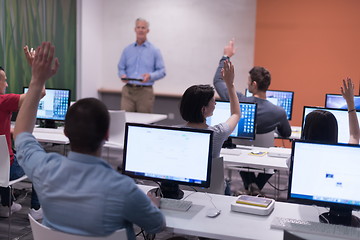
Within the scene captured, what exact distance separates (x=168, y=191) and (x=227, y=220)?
51 centimetres

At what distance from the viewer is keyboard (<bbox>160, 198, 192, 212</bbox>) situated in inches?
101

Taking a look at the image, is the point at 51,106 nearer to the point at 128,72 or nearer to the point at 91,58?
the point at 128,72

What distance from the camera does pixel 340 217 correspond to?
251cm

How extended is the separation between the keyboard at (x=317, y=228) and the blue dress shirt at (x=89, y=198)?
2.48 feet

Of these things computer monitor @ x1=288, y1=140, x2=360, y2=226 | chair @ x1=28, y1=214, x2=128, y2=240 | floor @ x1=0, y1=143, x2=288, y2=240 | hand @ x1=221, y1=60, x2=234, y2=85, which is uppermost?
hand @ x1=221, y1=60, x2=234, y2=85

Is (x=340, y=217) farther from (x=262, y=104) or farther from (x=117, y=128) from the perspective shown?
(x=117, y=128)

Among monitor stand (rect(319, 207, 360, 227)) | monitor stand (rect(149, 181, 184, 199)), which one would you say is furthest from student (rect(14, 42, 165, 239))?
monitor stand (rect(319, 207, 360, 227))

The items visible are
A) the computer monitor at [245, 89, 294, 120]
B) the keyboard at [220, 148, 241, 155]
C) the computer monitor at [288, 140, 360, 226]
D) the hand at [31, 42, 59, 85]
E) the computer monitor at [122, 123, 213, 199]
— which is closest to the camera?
the hand at [31, 42, 59, 85]

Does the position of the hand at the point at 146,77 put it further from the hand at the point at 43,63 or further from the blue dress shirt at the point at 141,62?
the hand at the point at 43,63

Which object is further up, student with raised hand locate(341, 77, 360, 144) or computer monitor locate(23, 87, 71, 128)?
student with raised hand locate(341, 77, 360, 144)

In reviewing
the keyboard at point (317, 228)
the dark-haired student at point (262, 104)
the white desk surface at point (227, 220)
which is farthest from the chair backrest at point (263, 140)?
the keyboard at point (317, 228)

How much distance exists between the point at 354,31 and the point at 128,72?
3.62 metres

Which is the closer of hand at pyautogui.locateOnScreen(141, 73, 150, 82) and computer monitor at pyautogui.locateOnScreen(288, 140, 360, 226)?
computer monitor at pyautogui.locateOnScreen(288, 140, 360, 226)

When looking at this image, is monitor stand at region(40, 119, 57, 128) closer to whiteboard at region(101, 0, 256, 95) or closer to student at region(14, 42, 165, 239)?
whiteboard at region(101, 0, 256, 95)
